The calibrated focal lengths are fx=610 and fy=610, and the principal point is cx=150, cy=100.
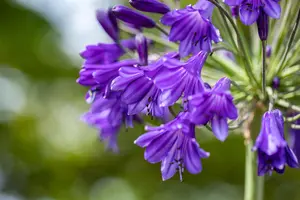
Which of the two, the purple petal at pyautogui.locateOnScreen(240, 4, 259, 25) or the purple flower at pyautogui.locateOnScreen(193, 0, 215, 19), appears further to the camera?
the purple flower at pyautogui.locateOnScreen(193, 0, 215, 19)

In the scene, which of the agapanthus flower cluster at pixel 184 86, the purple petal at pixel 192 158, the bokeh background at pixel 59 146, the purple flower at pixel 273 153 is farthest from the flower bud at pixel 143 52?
the bokeh background at pixel 59 146

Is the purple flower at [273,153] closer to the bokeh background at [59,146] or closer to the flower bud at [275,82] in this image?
the flower bud at [275,82]

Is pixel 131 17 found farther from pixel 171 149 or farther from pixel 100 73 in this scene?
pixel 171 149

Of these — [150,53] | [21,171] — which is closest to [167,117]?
[150,53]

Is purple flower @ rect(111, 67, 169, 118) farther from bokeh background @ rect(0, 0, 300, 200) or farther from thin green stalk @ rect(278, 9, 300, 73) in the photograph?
bokeh background @ rect(0, 0, 300, 200)

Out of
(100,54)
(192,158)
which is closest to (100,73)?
(100,54)

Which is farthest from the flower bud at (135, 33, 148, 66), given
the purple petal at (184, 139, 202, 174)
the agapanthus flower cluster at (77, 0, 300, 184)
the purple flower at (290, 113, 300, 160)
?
the purple flower at (290, 113, 300, 160)
